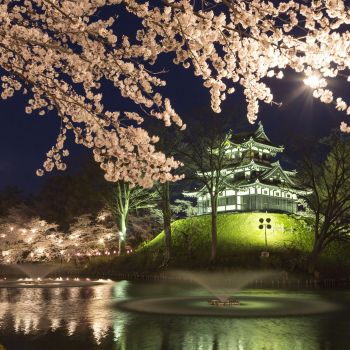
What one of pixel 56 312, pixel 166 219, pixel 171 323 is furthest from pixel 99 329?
pixel 166 219

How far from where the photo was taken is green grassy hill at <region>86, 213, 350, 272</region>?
3909cm

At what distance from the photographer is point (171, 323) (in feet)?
49.4

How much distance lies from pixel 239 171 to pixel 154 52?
48197 millimetres

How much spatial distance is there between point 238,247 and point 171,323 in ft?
104

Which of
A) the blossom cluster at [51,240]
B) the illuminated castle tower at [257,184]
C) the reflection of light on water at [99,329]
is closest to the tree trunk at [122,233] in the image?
the blossom cluster at [51,240]

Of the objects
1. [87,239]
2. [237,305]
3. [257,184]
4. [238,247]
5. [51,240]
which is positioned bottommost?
[237,305]

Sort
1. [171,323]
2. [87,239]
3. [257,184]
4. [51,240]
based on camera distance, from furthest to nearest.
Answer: [87,239], [257,184], [51,240], [171,323]

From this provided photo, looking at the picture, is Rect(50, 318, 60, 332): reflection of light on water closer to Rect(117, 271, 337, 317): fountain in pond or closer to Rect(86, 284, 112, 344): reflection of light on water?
Rect(86, 284, 112, 344): reflection of light on water

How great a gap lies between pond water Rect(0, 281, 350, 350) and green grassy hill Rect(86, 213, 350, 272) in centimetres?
1647

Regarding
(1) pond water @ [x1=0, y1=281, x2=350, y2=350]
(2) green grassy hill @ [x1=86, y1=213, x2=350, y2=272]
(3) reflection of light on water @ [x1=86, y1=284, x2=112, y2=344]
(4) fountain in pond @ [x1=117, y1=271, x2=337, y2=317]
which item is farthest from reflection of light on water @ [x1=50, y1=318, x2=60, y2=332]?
(2) green grassy hill @ [x1=86, y1=213, x2=350, y2=272]

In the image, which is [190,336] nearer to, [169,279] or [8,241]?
[169,279]

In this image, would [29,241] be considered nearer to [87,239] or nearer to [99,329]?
[87,239]

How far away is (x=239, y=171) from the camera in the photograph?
57219 millimetres

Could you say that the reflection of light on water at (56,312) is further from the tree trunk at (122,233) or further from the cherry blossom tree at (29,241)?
the cherry blossom tree at (29,241)
